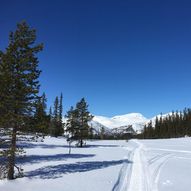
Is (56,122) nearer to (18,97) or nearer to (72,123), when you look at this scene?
(72,123)

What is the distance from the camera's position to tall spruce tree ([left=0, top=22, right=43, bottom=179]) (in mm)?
15133

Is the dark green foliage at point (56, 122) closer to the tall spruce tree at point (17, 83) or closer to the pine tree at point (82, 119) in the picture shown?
the pine tree at point (82, 119)

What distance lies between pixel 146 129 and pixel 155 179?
134051 millimetres

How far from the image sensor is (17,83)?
1568 centimetres

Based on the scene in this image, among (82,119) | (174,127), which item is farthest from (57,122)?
(174,127)

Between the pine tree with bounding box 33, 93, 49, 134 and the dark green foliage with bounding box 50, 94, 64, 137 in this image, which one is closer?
the pine tree with bounding box 33, 93, 49, 134

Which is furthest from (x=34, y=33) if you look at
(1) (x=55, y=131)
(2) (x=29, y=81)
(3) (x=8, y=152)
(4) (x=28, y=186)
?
(1) (x=55, y=131)

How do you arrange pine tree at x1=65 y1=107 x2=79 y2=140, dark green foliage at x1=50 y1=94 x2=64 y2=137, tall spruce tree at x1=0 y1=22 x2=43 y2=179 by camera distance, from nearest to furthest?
tall spruce tree at x1=0 y1=22 x2=43 y2=179 < pine tree at x1=65 y1=107 x2=79 y2=140 < dark green foliage at x1=50 y1=94 x2=64 y2=137

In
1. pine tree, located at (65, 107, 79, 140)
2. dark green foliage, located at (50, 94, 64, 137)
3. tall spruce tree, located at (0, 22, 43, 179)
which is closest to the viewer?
tall spruce tree, located at (0, 22, 43, 179)

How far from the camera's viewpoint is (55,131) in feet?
274

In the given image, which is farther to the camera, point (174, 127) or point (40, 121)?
point (174, 127)

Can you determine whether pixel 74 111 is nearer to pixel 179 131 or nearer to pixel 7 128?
pixel 7 128

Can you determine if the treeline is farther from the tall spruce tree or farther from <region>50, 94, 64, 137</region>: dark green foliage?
the tall spruce tree

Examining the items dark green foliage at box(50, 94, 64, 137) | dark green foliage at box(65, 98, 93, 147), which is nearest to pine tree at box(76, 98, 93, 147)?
dark green foliage at box(65, 98, 93, 147)
